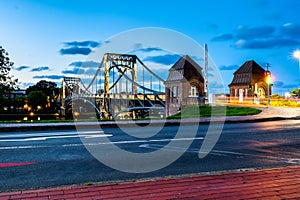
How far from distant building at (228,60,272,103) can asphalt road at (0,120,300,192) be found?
142 feet

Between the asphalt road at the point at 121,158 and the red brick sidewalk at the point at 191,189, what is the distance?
774 millimetres

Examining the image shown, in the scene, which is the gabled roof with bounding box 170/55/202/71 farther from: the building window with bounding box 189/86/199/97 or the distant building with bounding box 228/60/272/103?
the distant building with bounding box 228/60/272/103

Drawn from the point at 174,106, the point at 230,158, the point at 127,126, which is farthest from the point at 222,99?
the point at 230,158

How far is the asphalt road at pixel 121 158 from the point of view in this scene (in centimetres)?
494

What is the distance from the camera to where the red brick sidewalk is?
3546mm

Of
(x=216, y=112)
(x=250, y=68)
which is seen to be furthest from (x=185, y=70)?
(x=216, y=112)

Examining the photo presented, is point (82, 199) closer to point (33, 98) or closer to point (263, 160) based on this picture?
point (263, 160)

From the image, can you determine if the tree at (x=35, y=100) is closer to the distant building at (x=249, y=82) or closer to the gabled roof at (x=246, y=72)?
the distant building at (x=249, y=82)

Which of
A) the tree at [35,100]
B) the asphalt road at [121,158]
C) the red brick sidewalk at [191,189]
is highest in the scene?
the tree at [35,100]

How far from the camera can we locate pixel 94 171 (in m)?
5.29

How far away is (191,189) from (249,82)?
5259cm

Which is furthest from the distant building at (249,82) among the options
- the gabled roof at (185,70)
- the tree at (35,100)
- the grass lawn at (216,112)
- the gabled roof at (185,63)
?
the tree at (35,100)

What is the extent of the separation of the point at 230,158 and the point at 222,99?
38.9 m

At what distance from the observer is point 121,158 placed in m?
6.43
